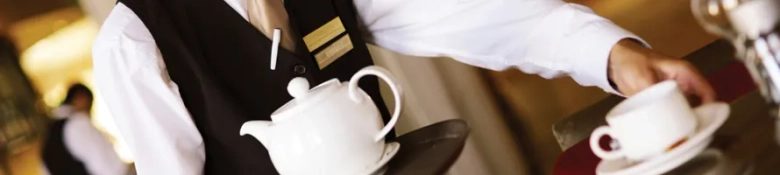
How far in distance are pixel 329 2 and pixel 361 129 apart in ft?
1.45

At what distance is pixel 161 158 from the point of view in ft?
2.95

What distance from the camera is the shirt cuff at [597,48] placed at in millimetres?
830

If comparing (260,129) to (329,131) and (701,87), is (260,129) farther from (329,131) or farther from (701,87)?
(701,87)

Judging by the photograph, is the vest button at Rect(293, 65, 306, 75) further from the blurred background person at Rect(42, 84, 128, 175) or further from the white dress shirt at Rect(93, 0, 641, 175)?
the blurred background person at Rect(42, 84, 128, 175)

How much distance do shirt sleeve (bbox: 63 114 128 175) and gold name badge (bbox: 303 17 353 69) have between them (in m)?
0.54

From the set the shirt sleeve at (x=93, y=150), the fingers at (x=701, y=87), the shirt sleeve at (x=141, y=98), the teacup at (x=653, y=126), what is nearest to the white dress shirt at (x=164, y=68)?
the shirt sleeve at (x=141, y=98)

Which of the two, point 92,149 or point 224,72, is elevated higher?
point 224,72

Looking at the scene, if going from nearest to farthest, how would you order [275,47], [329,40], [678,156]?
[678,156], [275,47], [329,40]

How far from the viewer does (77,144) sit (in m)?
1.41

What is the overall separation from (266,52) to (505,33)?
1.03 ft

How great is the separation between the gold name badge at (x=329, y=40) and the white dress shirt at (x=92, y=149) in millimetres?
538

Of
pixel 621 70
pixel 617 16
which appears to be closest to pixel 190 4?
pixel 621 70

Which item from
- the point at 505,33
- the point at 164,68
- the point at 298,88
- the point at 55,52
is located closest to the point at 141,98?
the point at 164,68

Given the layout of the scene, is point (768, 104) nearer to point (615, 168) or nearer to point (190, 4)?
point (615, 168)
